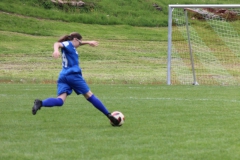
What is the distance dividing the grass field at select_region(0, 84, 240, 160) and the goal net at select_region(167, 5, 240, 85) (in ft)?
23.0

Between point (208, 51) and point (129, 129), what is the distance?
16.3 metres

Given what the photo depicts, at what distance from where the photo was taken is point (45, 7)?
4847 centimetres

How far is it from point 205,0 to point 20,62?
2746cm

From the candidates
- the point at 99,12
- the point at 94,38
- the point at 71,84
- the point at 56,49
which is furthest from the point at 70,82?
the point at 99,12

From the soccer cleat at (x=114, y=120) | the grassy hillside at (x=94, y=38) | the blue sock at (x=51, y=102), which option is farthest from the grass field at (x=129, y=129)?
the grassy hillside at (x=94, y=38)

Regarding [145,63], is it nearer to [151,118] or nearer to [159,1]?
[151,118]

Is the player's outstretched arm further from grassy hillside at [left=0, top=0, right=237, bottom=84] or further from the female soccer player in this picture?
grassy hillside at [left=0, top=0, right=237, bottom=84]

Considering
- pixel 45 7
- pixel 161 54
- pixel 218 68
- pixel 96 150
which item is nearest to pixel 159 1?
pixel 45 7

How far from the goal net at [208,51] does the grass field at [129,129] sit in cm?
701

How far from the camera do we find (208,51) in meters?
26.3

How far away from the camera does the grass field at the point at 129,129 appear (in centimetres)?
827

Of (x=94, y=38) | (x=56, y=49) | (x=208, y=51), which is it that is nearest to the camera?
(x=56, y=49)

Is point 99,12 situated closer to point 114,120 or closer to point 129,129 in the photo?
point 114,120

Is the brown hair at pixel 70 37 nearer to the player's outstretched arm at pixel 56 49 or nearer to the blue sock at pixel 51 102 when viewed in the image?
the player's outstretched arm at pixel 56 49
